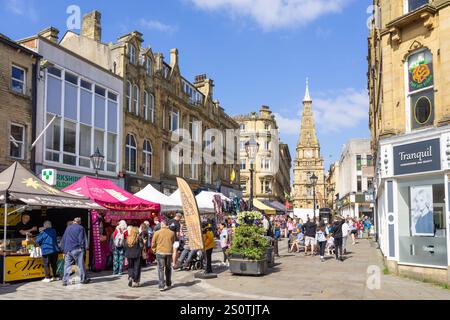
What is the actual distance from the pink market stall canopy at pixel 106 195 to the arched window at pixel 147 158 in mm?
12767

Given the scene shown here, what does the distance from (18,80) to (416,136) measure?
16.8 metres

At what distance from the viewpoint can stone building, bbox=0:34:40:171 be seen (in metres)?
19.5

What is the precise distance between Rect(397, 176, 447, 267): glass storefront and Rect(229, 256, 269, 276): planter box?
4.21 m

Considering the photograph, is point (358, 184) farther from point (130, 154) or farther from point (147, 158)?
point (130, 154)

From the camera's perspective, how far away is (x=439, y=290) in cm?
1132

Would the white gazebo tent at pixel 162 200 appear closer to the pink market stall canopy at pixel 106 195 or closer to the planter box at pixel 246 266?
the pink market stall canopy at pixel 106 195

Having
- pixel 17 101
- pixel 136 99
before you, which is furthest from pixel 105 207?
pixel 136 99

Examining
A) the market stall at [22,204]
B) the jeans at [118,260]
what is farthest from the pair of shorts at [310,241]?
the market stall at [22,204]

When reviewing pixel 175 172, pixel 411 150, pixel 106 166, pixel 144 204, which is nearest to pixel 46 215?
pixel 144 204

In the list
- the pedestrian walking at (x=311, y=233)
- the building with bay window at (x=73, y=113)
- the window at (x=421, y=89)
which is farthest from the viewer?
the pedestrian walking at (x=311, y=233)

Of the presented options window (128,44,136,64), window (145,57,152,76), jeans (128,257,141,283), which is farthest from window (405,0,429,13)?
window (145,57,152,76)

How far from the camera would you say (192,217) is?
44.2ft

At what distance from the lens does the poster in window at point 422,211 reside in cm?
1312

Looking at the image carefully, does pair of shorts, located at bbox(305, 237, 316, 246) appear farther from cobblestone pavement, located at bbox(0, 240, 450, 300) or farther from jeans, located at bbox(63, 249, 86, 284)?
jeans, located at bbox(63, 249, 86, 284)
